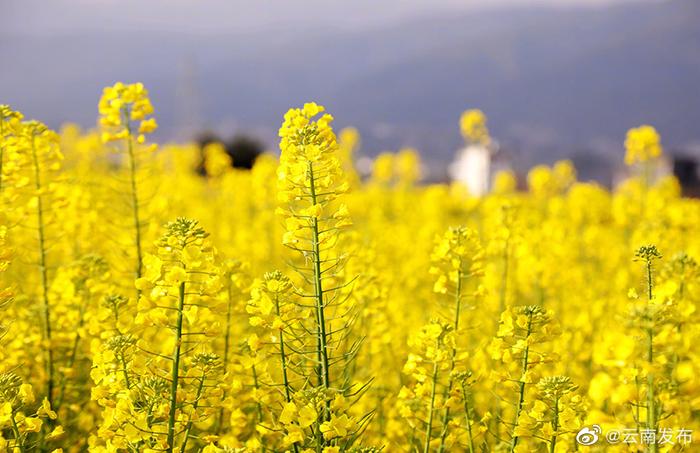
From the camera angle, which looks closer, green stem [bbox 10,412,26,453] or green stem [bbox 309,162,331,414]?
green stem [bbox 10,412,26,453]

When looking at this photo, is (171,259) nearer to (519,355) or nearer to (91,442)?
(91,442)

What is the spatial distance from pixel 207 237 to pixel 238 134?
98.0 feet

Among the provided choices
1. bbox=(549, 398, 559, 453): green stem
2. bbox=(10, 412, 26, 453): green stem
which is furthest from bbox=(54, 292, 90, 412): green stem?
bbox=(549, 398, 559, 453): green stem

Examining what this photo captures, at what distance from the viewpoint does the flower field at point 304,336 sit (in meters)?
2.53

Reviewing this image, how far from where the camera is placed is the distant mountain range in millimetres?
50875

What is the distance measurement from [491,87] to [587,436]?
110 metres

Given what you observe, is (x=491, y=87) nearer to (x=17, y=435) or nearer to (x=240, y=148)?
(x=240, y=148)

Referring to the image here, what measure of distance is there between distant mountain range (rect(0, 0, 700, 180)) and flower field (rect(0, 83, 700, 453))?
20821mm

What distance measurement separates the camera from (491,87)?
108 meters

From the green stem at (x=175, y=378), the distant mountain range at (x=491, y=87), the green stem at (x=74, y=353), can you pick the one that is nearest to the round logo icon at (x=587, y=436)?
the green stem at (x=175, y=378)

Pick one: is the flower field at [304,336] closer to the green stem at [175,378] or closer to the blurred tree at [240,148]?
the green stem at [175,378]

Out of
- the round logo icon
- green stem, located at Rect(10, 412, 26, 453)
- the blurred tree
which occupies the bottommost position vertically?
the round logo icon

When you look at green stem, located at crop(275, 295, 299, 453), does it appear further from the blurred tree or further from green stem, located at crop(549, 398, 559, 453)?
the blurred tree


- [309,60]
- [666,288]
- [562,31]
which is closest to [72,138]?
[666,288]
